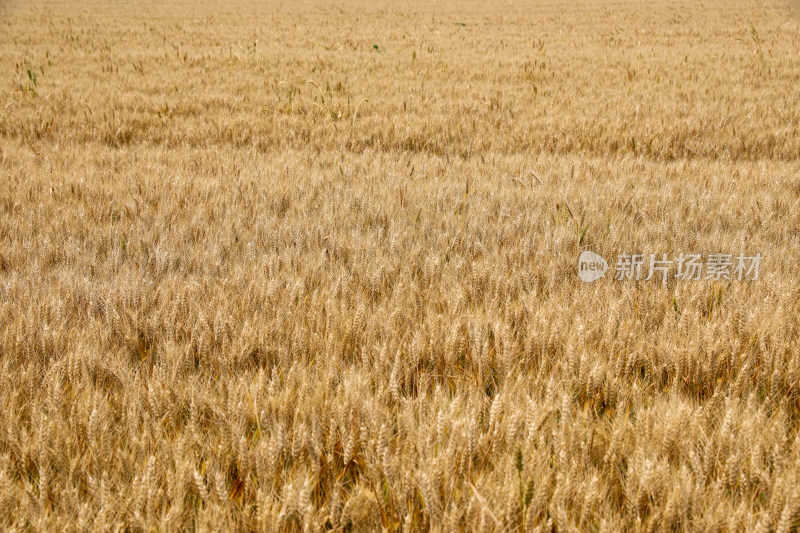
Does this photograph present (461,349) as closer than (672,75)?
Yes

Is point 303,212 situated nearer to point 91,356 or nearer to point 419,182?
point 419,182

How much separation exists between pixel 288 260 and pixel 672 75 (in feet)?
25.9

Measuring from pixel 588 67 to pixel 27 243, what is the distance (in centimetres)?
872

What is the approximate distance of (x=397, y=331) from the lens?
1.80m

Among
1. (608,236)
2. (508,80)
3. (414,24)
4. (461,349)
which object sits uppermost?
(414,24)

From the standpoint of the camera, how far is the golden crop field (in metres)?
1.11

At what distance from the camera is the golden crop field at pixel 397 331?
111cm

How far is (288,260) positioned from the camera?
2.29 metres

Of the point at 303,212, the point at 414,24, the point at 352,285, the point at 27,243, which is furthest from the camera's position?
the point at 414,24

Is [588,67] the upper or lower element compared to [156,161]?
upper

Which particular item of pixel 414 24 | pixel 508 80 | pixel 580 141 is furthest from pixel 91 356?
pixel 414 24

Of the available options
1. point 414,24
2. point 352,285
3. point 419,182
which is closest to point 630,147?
point 419,182

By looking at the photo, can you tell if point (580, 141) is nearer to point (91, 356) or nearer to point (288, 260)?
point (288, 260)

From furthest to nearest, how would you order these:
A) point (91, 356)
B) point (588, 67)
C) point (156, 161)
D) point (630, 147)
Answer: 1. point (588, 67)
2. point (630, 147)
3. point (156, 161)
4. point (91, 356)
